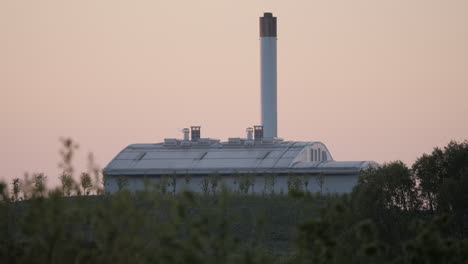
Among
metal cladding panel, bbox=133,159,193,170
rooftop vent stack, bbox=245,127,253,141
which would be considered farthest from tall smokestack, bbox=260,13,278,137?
metal cladding panel, bbox=133,159,193,170

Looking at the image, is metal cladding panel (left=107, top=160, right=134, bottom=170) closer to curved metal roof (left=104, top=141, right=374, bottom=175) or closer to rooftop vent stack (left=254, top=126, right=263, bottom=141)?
curved metal roof (left=104, top=141, right=374, bottom=175)

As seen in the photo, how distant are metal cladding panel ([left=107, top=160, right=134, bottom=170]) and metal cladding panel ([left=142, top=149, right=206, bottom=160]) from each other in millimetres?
1309

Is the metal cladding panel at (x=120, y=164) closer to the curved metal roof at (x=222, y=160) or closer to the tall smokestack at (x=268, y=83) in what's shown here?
the curved metal roof at (x=222, y=160)

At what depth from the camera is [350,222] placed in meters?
40.1

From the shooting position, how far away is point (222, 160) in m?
70.5

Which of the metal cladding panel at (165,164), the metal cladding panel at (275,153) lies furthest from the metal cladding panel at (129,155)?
the metal cladding panel at (275,153)

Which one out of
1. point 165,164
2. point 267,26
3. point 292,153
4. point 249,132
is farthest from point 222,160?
point 267,26

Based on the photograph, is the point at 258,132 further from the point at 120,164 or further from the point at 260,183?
the point at 120,164

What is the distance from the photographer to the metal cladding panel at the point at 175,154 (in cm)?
7225

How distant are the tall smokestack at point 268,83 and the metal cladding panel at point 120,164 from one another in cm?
1310

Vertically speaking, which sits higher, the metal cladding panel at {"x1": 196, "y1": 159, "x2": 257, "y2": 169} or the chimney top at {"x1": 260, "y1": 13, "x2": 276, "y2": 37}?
the chimney top at {"x1": 260, "y1": 13, "x2": 276, "y2": 37}

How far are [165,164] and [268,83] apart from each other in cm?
1393

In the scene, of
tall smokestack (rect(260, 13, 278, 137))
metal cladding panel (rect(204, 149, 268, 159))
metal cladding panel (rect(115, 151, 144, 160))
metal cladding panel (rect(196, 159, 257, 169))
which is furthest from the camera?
tall smokestack (rect(260, 13, 278, 137))

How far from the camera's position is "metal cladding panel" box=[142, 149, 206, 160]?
72250mm
